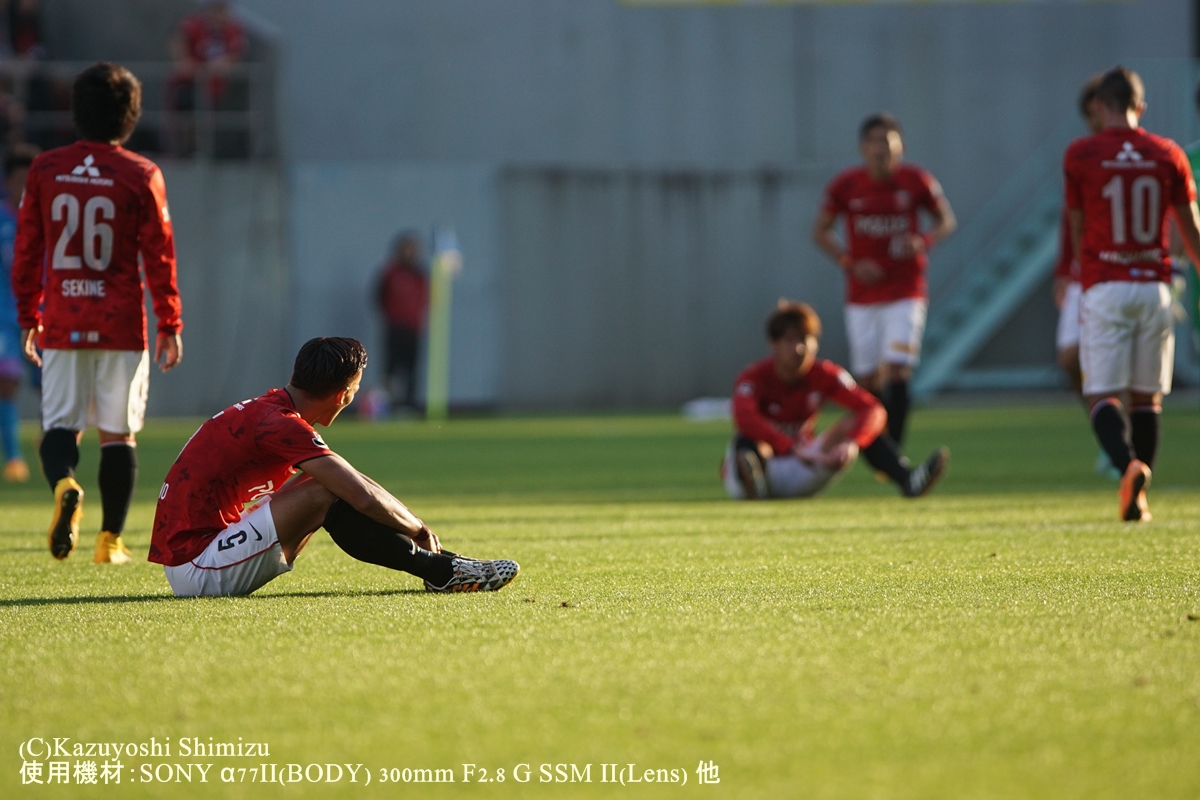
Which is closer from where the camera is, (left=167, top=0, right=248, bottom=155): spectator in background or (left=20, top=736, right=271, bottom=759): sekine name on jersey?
(left=20, top=736, right=271, bottom=759): sekine name on jersey

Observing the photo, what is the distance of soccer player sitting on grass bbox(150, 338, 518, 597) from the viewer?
4.46m

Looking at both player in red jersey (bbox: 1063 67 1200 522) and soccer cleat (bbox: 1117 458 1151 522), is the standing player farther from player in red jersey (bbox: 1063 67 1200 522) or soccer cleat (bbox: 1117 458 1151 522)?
soccer cleat (bbox: 1117 458 1151 522)

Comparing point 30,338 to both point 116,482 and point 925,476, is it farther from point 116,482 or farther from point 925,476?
point 925,476

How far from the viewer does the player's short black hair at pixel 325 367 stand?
4484mm

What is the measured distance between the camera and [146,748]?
277cm

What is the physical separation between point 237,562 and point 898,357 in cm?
592

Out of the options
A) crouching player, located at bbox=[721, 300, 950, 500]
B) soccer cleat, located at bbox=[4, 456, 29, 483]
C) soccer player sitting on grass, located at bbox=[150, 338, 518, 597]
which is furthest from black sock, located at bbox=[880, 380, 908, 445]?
soccer cleat, located at bbox=[4, 456, 29, 483]

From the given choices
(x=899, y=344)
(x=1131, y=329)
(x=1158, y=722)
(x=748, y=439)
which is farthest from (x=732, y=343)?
(x=1158, y=722)

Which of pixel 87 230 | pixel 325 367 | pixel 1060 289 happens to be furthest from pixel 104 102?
pixel 1060 289

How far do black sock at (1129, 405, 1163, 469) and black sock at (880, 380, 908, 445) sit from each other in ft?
8.76

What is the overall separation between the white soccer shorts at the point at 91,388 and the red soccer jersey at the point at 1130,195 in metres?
4.17

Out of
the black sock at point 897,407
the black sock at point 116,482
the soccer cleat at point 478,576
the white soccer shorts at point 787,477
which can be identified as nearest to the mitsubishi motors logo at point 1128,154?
the white soccer shorts at point 787,477

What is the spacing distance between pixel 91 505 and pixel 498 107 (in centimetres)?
1400

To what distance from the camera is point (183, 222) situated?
65.3 feet
